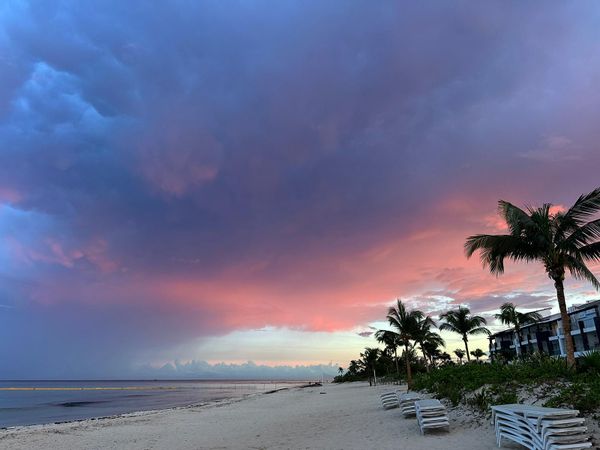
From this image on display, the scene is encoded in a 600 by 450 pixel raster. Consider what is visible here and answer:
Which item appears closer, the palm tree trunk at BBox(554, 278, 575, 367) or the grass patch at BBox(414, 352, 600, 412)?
the grass patch at BBox(414, 352, 600, 412)

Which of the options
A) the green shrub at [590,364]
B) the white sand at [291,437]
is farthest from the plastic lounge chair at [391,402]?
the green shrub at [590,364]

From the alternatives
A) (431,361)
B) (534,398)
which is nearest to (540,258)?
(534,398)

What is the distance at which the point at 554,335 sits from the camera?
196ft

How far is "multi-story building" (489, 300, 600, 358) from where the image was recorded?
165ft

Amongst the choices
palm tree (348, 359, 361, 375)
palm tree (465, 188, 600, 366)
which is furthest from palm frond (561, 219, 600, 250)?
palm tree (348, 359, 361, 375)

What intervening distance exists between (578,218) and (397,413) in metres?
11.5

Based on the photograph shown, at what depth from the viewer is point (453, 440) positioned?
477 inches

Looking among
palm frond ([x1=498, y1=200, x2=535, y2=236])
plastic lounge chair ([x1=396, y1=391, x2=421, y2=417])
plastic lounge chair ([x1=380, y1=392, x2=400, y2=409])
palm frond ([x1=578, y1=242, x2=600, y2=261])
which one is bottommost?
plastic lounge chair ([x1=380, y1=392, x2=400, y2=409])

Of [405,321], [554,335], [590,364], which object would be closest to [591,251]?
[590,364]

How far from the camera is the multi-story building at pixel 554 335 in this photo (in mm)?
50278

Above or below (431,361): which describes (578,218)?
above

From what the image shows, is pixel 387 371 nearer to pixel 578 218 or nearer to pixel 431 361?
pixel 431 361

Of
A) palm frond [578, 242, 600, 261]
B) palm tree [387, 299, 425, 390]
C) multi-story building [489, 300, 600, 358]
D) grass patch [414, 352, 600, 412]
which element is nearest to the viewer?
grass patch [414, 352, 600, 412]

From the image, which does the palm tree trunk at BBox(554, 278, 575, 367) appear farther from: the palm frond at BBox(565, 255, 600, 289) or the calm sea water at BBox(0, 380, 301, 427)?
the calm sea water at BBox(0, 380, 301, 427)
